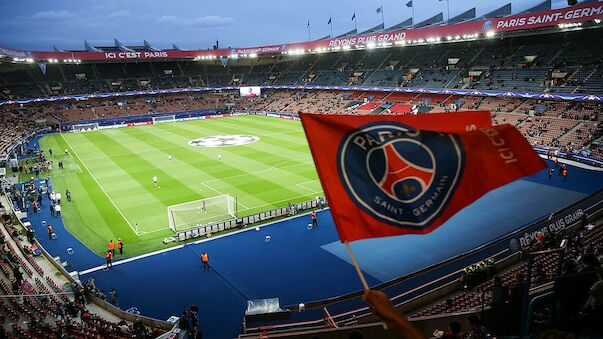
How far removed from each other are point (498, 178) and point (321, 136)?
2806 millimetres

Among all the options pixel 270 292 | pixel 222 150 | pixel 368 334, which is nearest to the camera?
pixel 368 334

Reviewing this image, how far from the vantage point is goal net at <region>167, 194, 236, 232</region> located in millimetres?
26281

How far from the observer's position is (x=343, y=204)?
5.91 m

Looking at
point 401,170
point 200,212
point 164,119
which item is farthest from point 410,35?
point 401,170

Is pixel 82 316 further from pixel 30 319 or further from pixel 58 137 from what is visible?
pixel 58 137

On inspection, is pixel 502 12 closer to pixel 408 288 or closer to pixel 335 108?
pixel 335 108

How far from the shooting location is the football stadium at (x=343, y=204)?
6527 mm

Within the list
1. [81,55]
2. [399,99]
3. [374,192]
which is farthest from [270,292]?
[81,55]

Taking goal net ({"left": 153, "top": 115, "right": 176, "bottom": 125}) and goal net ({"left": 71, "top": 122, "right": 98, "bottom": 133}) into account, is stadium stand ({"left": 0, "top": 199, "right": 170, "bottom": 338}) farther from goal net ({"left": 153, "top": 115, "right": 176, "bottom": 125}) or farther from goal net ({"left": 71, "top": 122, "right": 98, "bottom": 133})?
goal net ({"left": 153, "top": 115, "right": 176, "bottom": 125})

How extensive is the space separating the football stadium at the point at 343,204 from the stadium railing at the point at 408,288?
0.09 m

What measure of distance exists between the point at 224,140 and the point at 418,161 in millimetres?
49040

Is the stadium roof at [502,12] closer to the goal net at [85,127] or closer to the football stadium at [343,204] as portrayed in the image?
the football stadium at [343,204]

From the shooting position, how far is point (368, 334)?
991 centimetres

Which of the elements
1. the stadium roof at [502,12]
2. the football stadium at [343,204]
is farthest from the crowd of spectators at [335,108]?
the stadium roof at [502,12]
